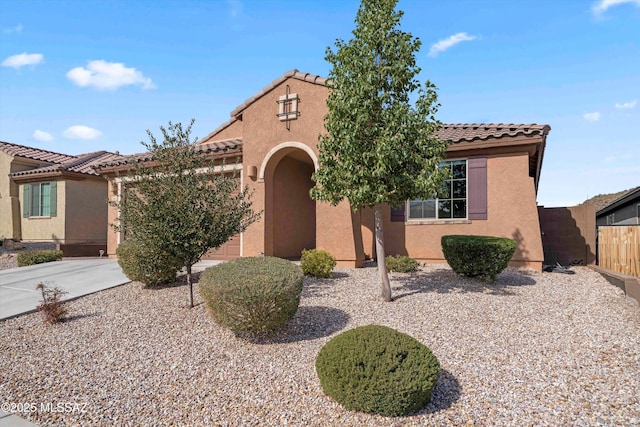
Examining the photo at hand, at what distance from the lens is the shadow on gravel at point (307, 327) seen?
5.76 metres

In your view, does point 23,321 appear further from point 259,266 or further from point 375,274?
point 375,274

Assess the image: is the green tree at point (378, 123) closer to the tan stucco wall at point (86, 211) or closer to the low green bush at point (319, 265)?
the low green bush at point (319, 265)

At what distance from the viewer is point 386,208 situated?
40.6 ft

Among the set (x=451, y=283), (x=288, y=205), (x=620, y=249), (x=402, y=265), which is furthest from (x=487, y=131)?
(x=288, y=205)

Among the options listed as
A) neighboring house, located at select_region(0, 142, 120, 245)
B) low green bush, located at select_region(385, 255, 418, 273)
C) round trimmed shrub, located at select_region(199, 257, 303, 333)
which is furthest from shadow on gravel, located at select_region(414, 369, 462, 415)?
neighboring house, located at select_region(0, 142, 120, 245)

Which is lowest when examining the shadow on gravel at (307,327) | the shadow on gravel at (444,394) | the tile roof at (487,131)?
the shadow on gravel at (444,394)

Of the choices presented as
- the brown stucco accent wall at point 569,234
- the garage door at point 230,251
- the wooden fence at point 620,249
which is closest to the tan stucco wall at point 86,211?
the garage door at point 230,251

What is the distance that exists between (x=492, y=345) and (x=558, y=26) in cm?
985

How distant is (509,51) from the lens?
1123 centimetres

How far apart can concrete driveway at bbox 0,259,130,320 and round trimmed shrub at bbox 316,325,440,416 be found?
708 centimetres

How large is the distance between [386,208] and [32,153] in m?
21.0

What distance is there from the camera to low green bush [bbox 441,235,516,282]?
328 inches

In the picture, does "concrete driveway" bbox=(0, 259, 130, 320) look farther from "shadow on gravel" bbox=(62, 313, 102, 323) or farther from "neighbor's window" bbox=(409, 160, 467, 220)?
"neighbor's window" bbox=(409, 160, 467, 220)

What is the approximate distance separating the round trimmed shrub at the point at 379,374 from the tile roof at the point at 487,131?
7.59 meters
